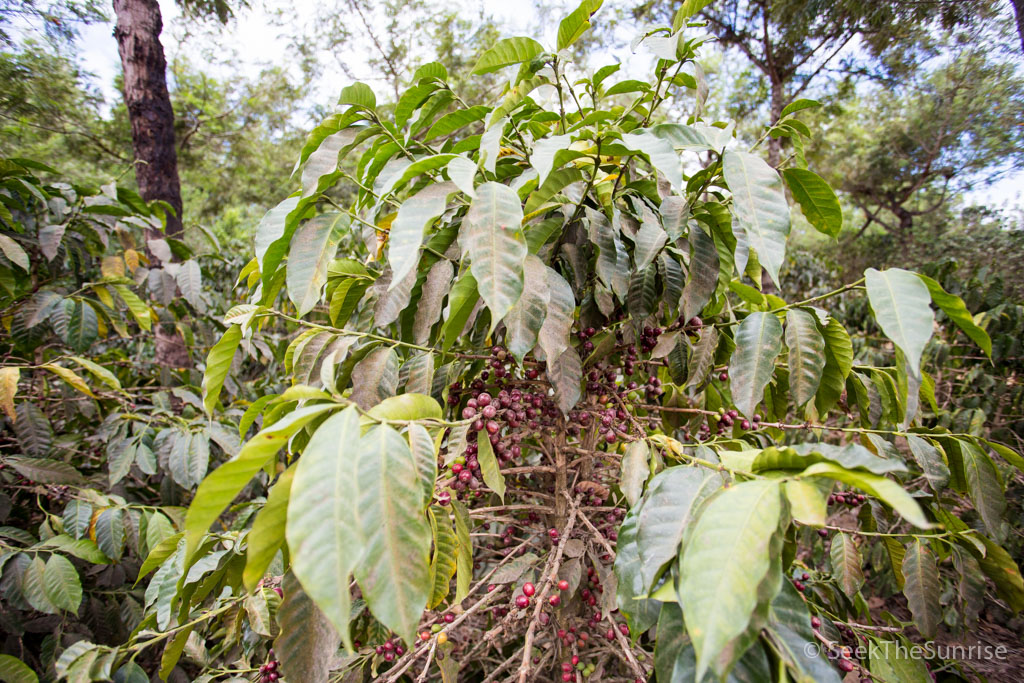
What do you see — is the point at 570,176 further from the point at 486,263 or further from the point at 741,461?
the point at 741,461

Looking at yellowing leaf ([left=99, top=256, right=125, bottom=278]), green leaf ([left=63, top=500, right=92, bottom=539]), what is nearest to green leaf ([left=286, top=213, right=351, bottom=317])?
green leaf ([left=63, top=500, right=92, bottom=539])

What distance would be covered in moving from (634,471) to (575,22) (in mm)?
573

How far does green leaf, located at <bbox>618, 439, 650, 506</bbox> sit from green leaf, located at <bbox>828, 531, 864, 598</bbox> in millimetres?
457

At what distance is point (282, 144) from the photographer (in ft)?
25.0

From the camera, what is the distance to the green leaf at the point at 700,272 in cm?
67

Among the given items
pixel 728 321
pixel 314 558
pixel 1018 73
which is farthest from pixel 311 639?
pixel 1018 73

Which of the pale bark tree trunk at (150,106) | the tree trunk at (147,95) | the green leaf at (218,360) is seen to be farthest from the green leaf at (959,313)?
the tree trunk at (147,95)

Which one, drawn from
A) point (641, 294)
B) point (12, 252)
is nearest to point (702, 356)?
point (641, 294)

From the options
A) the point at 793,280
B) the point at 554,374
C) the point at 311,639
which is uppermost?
the point at 793,280

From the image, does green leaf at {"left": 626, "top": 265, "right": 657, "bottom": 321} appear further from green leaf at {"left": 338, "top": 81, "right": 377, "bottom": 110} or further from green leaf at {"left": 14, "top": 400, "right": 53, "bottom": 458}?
green leaf at {"left": 14, "top": 400, "right": 53, "bottom": 458}

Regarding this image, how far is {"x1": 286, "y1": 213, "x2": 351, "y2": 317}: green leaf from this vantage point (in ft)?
1.96

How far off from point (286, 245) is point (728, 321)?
0.70 m

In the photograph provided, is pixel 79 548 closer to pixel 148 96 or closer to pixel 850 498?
pixel 850 498

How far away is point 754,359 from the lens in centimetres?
60
